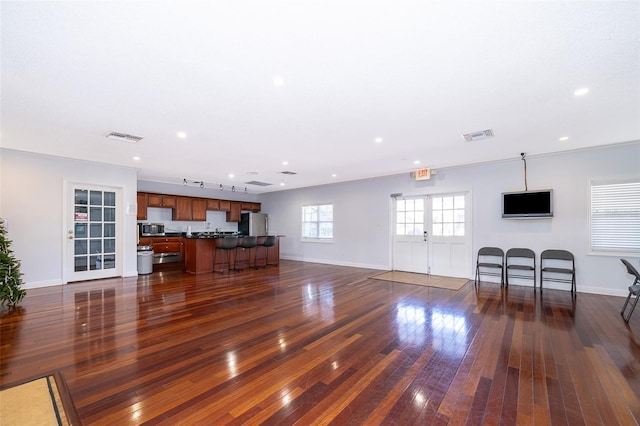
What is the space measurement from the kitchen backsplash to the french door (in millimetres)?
6230

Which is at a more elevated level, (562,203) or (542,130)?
(542,130)

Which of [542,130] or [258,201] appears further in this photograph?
[258,201]

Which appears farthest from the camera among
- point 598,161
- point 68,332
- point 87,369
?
point 598,161

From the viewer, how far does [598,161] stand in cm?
503

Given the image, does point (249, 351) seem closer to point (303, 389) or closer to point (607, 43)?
point (303, 389)

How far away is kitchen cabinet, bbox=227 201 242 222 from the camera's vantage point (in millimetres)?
10117

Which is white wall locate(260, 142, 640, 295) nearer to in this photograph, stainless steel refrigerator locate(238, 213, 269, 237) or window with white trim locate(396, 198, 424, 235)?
window with white trim locate(396, 198, 424, 235)

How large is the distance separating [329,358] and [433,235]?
516cm

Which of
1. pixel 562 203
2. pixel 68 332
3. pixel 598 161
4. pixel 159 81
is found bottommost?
pixel 68 332

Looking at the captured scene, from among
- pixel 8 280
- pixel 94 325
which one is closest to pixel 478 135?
pixel 94 325

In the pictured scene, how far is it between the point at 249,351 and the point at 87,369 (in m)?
1.35

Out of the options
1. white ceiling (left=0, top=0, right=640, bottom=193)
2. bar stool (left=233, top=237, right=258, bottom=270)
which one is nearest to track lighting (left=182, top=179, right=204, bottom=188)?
bar stool (left=233, top=237, right=258, bottom=270)

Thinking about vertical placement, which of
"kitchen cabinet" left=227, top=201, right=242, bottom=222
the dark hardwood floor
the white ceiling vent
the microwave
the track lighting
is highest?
the white ceiling vent

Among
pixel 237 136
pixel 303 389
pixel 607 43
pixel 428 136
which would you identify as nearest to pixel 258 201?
pixel 237 136
